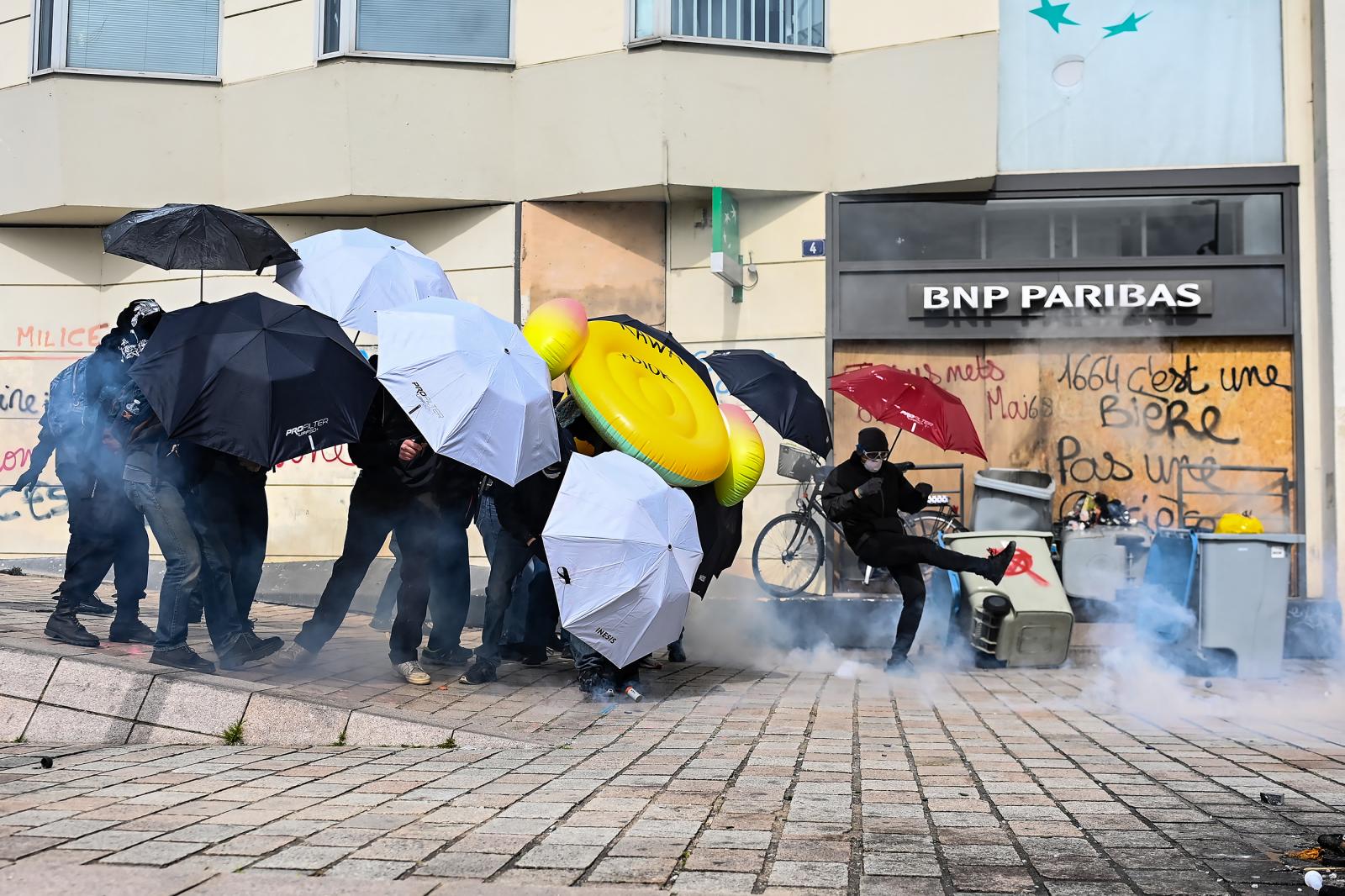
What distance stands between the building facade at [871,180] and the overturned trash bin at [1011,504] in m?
0.94

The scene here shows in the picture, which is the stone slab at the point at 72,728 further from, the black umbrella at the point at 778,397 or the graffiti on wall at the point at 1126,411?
the graffiti on wall at the point at 1126,411

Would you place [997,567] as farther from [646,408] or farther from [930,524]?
[646,408]

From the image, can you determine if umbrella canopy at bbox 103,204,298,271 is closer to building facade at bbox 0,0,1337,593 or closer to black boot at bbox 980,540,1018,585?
black boot at bbox 980,540,1018,585

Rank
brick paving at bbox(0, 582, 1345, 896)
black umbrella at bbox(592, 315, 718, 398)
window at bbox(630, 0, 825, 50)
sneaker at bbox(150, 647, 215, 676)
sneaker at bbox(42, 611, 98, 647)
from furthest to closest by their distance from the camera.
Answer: window at bbox(630, 0, 825, 50) → black umbrella at bbox(592, 315, 718, 398) → sneaker at bbox(42, 611, 98, 647) → sneaker at bbox(150, 647, 215, 676) → brick paving at bbox(0, 582, 1345, 896)

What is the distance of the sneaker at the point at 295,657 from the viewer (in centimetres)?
692

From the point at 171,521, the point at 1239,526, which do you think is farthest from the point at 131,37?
the point at 1239,526

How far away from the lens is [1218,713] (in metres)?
6.94

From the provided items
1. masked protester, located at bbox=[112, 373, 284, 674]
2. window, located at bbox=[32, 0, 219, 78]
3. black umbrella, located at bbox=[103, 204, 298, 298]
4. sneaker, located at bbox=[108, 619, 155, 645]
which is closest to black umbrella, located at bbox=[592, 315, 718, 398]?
black umbrella, located at bbox=[103, 204, 298, 298]

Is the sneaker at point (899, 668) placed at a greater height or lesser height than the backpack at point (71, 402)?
lesser

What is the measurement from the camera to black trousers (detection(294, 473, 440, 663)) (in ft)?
22.5

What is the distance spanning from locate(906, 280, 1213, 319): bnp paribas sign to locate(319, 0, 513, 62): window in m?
4.71

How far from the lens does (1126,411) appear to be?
11.9 m

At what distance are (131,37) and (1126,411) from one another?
34.5 ft

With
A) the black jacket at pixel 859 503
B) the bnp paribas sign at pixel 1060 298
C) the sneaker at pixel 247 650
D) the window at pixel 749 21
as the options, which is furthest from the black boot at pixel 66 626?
the bnp paribas sign at pixel 1060 298
